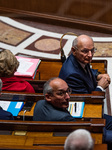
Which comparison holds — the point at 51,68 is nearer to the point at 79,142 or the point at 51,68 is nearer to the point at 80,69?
the point at 80,69

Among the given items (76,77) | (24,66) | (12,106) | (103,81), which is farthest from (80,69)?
(24,66)

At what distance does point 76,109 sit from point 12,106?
716 millimetres

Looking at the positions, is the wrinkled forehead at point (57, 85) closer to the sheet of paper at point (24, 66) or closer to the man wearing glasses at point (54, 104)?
the man wearing glasses at point (54, 104)

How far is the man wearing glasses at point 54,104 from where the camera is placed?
8.53 feet

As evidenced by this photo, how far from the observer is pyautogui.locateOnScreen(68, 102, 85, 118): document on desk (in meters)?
2.95

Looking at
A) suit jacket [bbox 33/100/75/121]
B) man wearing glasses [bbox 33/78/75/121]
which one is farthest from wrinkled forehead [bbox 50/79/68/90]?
suit jacket [bbox 33/100/75/121]

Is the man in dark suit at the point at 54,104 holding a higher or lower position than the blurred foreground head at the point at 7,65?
lower

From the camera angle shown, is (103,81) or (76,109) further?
(103,81)

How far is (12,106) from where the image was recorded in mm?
3115

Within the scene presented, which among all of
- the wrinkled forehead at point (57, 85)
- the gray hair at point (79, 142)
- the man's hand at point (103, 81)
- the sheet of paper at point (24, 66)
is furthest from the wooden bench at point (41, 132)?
the sheet of paper at point (24, 66)

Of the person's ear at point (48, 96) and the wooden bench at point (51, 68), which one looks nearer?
the person's ear at point (48, 96)

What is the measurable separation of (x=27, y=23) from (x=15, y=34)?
64cm

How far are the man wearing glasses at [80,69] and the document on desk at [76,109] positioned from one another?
275mm

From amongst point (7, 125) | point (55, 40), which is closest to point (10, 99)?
point (7, 125)
